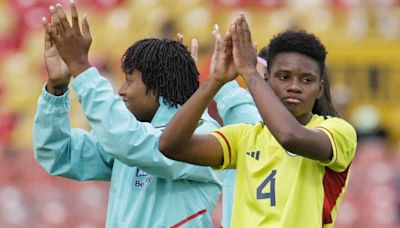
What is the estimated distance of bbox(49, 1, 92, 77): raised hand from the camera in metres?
4.17

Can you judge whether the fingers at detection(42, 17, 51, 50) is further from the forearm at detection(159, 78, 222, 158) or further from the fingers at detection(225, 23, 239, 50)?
the fingers at detection(225, 23, 239, 50)

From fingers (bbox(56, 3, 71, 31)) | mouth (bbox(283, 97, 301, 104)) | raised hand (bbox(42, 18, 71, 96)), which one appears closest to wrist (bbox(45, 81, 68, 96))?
raised hand (bbox(42, 18, 71, 96))

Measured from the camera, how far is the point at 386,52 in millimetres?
12203

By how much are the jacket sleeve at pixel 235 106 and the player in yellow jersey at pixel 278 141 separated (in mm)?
1127

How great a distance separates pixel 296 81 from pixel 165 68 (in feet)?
2.56

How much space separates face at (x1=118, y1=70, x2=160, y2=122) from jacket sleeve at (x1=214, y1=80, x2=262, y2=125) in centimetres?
82

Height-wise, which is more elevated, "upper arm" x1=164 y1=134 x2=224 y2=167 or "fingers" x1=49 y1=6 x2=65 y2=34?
"fingers" x1=49 y1=6 x2=65 y2=34

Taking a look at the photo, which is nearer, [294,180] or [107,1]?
[294,180]

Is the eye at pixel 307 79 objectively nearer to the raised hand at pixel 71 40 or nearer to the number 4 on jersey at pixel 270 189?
the number 4 on jersey at pixel 270 189

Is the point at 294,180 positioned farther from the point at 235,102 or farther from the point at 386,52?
the point at 386,52

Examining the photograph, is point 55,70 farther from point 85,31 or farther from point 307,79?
point 307,79

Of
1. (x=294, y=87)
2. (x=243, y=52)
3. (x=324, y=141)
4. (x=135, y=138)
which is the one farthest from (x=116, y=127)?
(x=324, y=141)

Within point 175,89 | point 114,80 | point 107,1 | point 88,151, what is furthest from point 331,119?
point 107,1

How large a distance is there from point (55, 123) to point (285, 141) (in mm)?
1198
